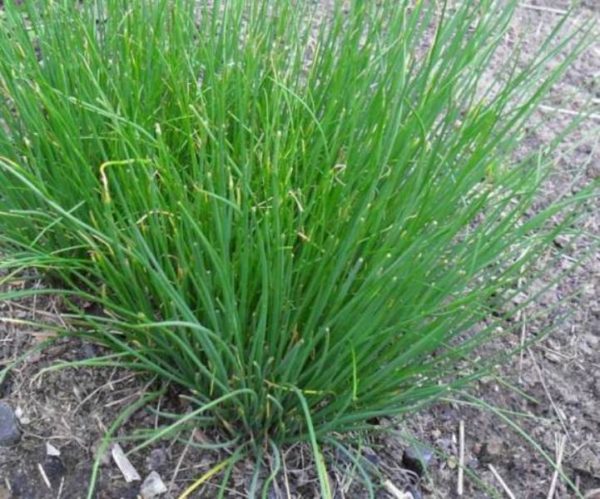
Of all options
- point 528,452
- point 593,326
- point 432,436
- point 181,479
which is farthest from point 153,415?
point 593,326

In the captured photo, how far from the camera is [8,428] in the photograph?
1.19 metres

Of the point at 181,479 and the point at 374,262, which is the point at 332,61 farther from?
the point at 181,479

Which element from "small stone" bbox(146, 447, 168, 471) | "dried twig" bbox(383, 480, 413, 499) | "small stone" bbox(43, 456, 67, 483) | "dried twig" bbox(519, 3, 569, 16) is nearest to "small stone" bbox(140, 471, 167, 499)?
"small stone" bbox(146, 447, 168, 471)

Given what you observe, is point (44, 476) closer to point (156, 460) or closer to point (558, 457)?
point (156, 460)

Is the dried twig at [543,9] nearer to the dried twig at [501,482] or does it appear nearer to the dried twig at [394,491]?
the dried twig at [501,482]

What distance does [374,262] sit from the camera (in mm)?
1080

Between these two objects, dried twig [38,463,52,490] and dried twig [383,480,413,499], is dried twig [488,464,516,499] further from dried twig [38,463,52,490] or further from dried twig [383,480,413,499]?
dried twig [38,463,52,490]

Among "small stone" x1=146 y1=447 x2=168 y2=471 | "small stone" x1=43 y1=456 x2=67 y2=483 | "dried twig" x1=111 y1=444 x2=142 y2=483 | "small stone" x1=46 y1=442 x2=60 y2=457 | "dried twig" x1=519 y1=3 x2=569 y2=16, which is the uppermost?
"dried twig" x1=519 y1=3 x2=569 y2=16

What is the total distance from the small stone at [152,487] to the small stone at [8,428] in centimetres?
20

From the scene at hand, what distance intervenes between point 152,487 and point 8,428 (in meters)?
0.23

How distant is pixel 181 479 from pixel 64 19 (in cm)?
68

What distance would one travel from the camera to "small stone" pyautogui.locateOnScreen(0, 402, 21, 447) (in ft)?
3.89

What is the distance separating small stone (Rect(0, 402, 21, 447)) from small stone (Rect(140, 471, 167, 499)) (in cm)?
20

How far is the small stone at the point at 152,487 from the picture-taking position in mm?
1140
